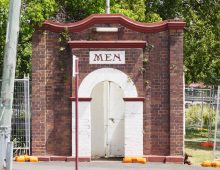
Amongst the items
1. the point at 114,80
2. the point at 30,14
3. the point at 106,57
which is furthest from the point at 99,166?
the point at 30,14

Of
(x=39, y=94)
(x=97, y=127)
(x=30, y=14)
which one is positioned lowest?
(x=97, y=127)

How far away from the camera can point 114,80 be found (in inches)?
670

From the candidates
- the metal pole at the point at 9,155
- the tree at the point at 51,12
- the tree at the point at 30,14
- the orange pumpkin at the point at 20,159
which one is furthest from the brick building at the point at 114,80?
the metal pole at the point at 9,155

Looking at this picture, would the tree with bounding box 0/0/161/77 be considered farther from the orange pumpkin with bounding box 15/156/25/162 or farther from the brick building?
the orange pumpkin with bounding box 15/156/25/162

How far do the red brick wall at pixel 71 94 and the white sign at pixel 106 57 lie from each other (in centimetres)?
49

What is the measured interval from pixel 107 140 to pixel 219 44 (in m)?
13.1

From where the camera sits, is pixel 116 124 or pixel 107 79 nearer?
pixel 107 79

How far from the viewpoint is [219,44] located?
2909 centimetres

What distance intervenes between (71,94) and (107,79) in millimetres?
1186

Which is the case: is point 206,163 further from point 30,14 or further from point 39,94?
point 30,14

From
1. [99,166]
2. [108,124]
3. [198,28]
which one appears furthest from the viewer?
[198,28]

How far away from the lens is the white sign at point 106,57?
17016mm

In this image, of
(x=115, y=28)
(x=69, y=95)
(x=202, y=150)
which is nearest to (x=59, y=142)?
(x=69, y=95)

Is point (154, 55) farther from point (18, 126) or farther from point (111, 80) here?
point (18, 126)
